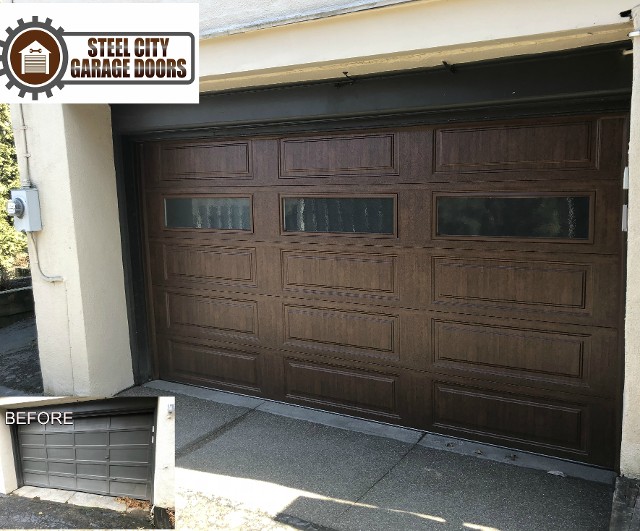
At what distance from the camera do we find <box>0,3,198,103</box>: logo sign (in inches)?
164

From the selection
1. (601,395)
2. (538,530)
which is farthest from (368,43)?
(538,530)

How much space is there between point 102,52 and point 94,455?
271cm

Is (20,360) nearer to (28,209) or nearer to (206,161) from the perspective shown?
(28,209)

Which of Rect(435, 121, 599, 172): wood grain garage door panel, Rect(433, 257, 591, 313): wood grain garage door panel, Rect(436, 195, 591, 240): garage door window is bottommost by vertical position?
Rect(433, 257, 591, 313): wood grain garage door panel

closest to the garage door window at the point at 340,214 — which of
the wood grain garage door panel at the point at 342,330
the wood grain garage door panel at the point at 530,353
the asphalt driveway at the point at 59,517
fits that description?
the wood grain garage door panel at the point at 342,330

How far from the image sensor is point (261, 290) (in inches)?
198

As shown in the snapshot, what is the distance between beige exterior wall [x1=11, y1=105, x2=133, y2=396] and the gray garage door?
4.48 feet

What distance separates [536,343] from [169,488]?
8.11ft

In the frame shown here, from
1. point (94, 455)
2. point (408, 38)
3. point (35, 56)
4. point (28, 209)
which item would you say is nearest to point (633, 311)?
point (408, 38)

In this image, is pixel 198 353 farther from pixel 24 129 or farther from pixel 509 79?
pixel 509 79

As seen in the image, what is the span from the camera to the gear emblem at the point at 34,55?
424 cm

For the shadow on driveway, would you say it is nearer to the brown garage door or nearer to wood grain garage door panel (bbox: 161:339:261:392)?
wood grain garage door panel (bbox: 161:339:261:392)

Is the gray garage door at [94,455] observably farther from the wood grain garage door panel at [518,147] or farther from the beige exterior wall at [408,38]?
the wood grain garage door panel at [518,147]

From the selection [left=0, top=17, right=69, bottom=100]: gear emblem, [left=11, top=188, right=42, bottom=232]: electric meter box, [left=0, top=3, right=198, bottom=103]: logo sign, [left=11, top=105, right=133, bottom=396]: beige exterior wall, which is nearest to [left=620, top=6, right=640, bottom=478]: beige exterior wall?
[left=0, top=3, right=198, bottom=103]: logo sign
